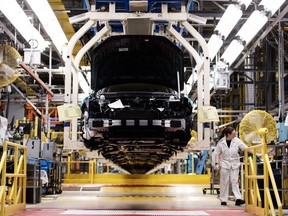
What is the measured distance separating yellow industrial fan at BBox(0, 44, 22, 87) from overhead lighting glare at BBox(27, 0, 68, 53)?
0.87 metres

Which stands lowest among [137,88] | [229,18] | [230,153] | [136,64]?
[230,153]

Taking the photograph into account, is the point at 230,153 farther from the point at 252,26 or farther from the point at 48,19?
the point at 48,19

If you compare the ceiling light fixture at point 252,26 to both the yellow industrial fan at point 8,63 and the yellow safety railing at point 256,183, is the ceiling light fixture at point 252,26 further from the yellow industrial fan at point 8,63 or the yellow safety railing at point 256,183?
the yellow industrial fan at point 8,63

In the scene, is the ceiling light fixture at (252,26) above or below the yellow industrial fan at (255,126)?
above

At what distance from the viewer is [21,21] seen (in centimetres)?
992

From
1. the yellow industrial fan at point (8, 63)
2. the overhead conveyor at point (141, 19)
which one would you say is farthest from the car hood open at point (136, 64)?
the yellow industrial fan at point (8, 63)

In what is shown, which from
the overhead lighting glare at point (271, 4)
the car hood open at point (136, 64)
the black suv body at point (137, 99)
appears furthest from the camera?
the overhead lighting glare at point (271, 4)

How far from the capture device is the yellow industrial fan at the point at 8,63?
935 cm

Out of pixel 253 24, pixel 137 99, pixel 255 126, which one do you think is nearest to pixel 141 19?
pixel 137 99

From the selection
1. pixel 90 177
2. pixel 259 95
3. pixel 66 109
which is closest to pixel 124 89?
pixel 66 109

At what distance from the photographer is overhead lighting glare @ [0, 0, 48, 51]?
29.6 ft

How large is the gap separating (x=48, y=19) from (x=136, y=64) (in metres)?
2.76

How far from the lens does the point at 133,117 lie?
21.6 ft

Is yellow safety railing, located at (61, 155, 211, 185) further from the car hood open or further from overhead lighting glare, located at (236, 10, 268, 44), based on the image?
the car hood open
